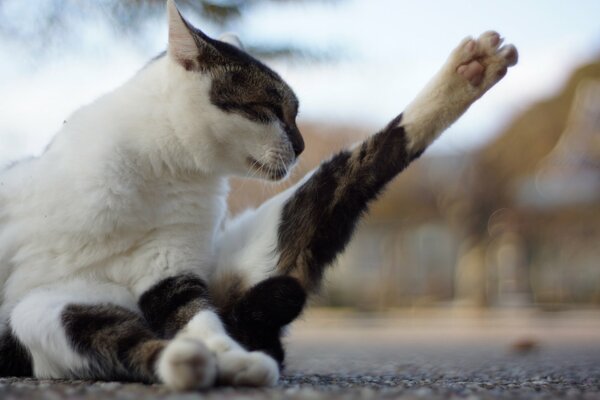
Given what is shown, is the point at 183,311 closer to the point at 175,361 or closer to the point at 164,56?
the point at 175,361

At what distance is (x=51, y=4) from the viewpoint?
307cm

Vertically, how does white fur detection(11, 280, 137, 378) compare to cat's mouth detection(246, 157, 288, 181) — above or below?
below

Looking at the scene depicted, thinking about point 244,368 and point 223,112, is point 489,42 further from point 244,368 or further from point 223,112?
point 244,368

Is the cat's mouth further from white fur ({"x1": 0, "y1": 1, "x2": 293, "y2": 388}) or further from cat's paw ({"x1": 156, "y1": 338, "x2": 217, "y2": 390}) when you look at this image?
cat's paw ({"x1": 156, "y1": 338, "x2": 217, "y2": 390})

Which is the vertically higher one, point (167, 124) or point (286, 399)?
point (167, 124)

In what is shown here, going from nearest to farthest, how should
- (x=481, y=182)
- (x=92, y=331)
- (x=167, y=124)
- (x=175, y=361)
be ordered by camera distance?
(x=175, y=361)
(x=92, y=331)
(x=167, y=124)
(x=481, y=182)

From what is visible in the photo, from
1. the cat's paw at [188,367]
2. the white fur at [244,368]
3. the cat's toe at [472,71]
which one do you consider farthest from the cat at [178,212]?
the cat's paw at [188,367]

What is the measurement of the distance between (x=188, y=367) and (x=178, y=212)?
2.51ft

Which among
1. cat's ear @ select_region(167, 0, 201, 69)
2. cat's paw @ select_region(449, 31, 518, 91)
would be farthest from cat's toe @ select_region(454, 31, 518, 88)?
cat's ear @ select_region(167, 0, 201, 69)

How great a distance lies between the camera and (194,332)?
1.82 metres

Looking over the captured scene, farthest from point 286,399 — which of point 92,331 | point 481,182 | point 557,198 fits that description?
Result: point 557,198

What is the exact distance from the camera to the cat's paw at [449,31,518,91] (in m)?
2.04

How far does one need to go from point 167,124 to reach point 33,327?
0.68 m

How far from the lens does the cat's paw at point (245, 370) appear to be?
1.53 m
